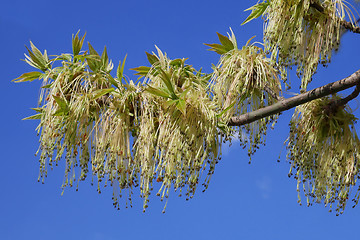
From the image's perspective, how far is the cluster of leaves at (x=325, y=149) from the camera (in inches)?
188

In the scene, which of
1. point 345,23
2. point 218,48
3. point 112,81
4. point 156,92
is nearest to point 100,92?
point 112,81

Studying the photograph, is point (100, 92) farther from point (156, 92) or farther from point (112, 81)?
point (156, 92)

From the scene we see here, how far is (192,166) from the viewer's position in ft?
13.2

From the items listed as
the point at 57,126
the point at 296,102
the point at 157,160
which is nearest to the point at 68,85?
the point at 57,126

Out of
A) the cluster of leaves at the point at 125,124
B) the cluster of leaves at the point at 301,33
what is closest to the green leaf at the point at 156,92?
the cluster of leaves at the point at 125,124

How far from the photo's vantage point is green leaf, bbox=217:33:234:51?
4705 mm

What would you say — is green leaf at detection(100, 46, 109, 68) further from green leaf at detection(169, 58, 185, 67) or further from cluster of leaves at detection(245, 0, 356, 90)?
cluster of leaves at detection(245, 0, 356, 90)

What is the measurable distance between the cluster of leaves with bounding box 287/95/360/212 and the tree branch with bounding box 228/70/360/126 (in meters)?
0.59

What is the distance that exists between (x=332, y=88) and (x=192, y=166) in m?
1.12

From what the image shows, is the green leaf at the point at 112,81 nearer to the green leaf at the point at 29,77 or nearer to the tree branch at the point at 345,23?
the green leaf at the point at 29,77

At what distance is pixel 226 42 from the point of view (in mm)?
4742

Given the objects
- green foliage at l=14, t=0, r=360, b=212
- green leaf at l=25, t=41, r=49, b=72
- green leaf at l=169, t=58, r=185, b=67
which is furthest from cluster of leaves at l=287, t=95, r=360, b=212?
green leaf at l=25, t=41, r=49, b=72

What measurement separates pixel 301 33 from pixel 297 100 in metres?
0.72

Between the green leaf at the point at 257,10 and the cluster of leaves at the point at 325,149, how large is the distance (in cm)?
A: 88
